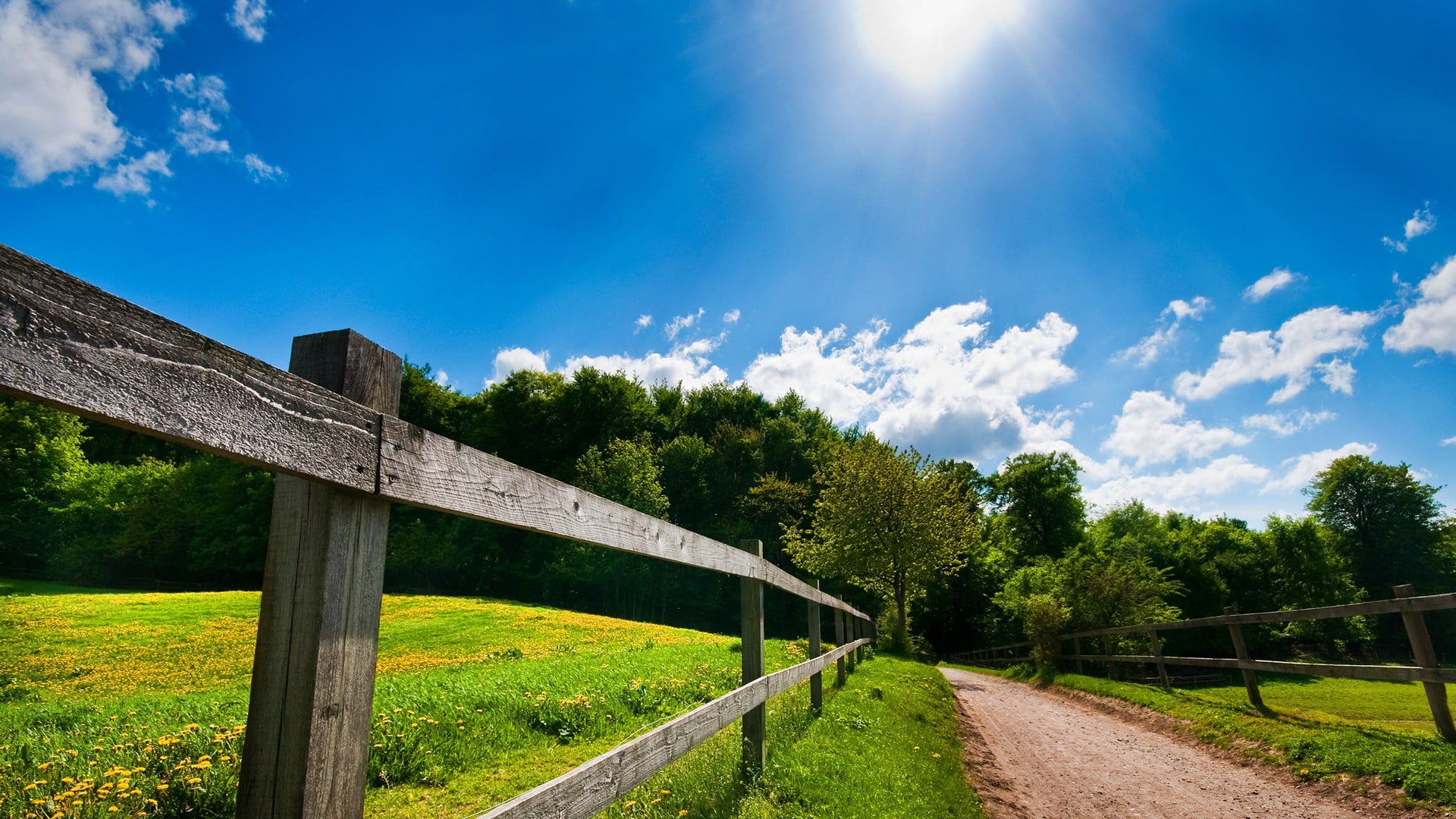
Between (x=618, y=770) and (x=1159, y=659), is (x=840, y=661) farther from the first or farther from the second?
(x=618, y=770)

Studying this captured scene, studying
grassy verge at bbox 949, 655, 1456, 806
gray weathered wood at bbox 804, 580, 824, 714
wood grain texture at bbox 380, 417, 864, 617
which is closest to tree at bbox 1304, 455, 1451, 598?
grassy verge at bbox 949, 655, 1456, 806

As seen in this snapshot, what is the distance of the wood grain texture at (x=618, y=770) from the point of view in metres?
1.93

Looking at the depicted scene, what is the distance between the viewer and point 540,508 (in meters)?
2.25

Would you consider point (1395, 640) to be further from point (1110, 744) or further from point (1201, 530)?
point (1110, 744)

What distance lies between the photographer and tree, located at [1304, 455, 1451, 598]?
40750 millimetres

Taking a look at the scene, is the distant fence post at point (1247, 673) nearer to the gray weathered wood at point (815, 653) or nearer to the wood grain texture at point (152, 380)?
the gray weathered wood at point (815, 653)

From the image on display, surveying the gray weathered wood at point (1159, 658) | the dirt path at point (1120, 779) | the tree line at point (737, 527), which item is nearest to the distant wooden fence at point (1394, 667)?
the gray weathered wood at point (1159, 658)

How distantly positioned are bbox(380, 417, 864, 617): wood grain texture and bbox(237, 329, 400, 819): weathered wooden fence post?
0.35ft

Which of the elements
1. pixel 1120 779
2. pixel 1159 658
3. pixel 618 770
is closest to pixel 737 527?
pixel 1159 658

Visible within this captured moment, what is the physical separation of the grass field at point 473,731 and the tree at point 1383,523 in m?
45.0

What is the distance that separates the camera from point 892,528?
84.6 ft

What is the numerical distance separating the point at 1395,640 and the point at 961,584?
84.8 feet

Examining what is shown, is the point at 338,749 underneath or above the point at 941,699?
above

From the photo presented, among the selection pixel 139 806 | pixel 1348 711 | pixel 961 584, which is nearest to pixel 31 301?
pixel 139 806
